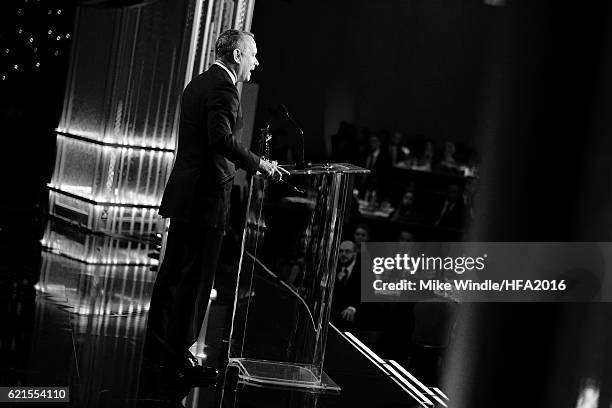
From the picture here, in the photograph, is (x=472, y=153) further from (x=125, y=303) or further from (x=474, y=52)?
(x=125, y=303)

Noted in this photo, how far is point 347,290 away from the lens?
6.11m

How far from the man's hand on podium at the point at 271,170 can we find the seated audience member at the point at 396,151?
21.9 ft

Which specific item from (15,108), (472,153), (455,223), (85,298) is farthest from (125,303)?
(472,153)

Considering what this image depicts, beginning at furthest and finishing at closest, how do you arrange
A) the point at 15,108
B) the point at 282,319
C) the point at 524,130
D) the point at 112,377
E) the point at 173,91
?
the point at 15,108, the point at 173,91, the point at 524,130, the point at 282,319, the point at 112,377

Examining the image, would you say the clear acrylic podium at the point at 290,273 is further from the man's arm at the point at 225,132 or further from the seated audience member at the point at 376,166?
the seated audience member at the point at 376,166

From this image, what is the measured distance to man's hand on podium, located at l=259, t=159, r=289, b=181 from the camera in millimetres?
3908

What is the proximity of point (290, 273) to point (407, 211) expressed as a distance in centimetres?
575

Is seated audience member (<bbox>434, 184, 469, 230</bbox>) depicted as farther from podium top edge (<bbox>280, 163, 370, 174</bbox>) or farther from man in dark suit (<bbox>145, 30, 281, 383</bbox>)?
man in dark suit (<bbox>145, 30, 281, 383</bbox>)

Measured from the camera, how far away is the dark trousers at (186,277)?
398 cm

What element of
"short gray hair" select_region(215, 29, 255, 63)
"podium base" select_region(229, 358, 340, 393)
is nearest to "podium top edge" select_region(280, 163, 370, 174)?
"short gray hair" select_region(215, 29, 255, 63)

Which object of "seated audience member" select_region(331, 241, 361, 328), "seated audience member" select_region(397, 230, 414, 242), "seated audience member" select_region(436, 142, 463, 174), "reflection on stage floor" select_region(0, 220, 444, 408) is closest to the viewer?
"reflection on stage floor" select_region(0, 220, 444, 408)

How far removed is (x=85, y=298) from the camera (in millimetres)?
5316

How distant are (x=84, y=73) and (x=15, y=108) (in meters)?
2.72

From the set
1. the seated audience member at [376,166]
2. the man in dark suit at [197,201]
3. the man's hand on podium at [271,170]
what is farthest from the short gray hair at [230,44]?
the seated audience member at [376,166]
